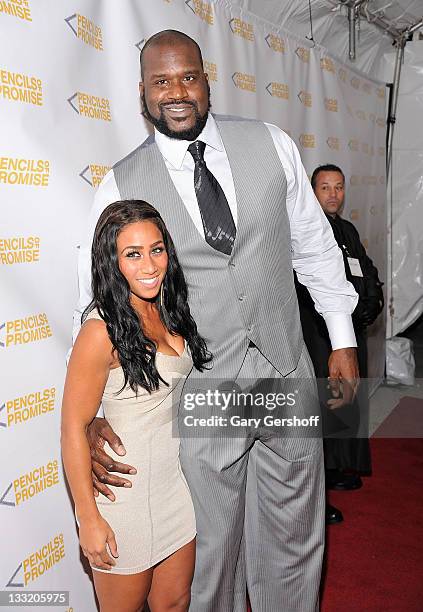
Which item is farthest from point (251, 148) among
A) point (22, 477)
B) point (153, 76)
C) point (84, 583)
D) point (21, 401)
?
point (84, 583)

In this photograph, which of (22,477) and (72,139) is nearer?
(22,477)

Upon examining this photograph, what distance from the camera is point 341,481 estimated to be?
12.2 feet

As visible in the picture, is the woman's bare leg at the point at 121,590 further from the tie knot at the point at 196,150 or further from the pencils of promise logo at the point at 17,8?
the pencils of promise logo at the point at 17,8

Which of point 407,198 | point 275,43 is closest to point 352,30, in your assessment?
point 275,43

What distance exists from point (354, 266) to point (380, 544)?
1.25m

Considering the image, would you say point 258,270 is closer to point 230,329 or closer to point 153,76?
point 230,329

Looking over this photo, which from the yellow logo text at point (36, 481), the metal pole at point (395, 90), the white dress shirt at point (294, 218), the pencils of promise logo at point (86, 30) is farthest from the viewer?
the metal pole at point (395, 90)

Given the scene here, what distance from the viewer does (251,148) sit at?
189cm

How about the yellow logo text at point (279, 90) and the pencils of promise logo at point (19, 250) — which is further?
the yellow logo text at point (279, 90)

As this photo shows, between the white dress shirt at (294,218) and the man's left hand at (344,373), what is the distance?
1.1 inches

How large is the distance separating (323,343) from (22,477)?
1.69 metres

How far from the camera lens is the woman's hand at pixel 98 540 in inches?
60.4

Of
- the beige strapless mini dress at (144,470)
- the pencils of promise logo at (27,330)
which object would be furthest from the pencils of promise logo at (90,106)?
the beige strapless mini dress at (144,470)

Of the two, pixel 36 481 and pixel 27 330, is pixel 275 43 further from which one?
pixel 36 481
